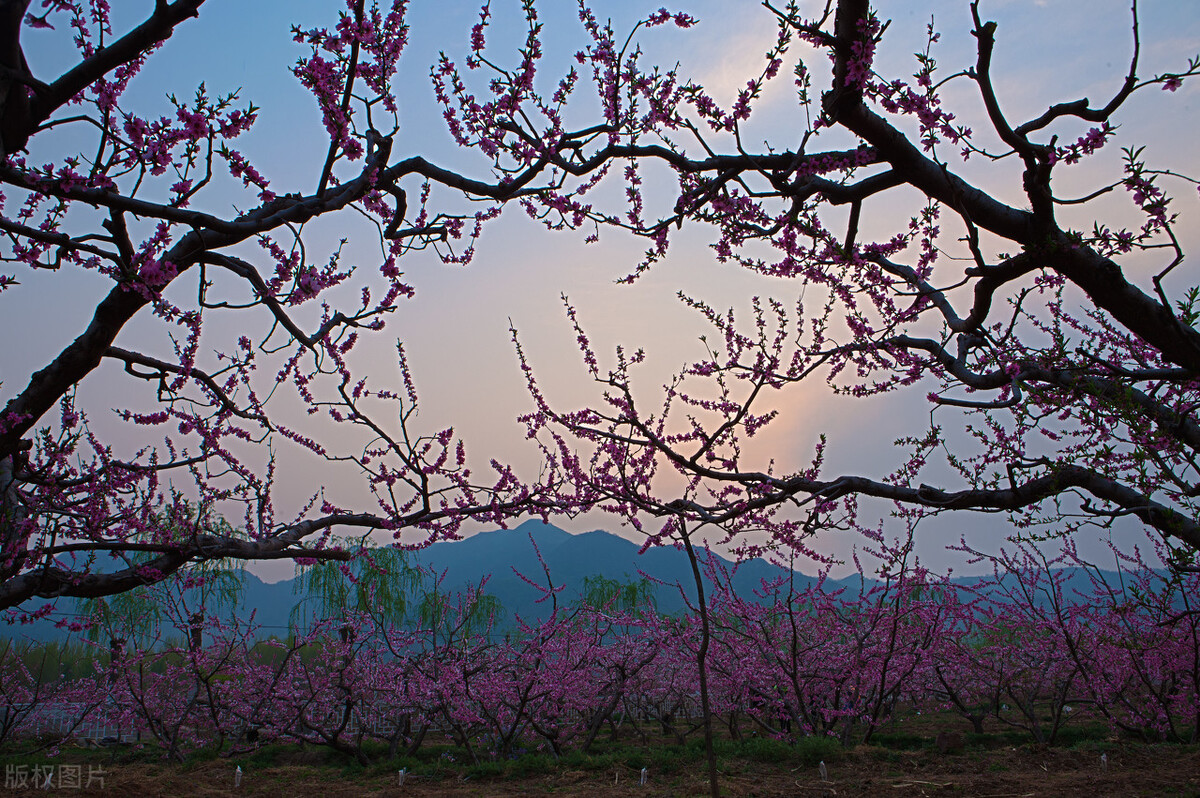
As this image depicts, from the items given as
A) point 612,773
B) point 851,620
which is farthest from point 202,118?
point 851,620

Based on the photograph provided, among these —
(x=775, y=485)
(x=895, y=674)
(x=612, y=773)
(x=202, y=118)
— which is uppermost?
(x=202, y=118)

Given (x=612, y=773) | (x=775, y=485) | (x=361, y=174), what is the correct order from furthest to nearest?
(x=612, y=773)
(x=775, y=485)
(x=361, y=174)

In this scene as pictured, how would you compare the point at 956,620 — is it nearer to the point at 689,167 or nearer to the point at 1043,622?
the point at 1043,622

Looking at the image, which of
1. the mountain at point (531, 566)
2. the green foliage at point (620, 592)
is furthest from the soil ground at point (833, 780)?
the mountain at point (531, 566)

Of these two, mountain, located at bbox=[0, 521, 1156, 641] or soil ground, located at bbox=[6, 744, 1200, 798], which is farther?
mountain, located at bbox=[0, 521, 1156, 641]

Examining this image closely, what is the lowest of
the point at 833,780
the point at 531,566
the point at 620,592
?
the point at 833,780

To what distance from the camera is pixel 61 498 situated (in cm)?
599

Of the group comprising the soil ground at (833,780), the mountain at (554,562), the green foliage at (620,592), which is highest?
the mountain at (554,562)

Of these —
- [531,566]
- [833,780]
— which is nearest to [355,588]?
[833,780]

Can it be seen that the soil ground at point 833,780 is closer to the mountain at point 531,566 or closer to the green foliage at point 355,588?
the green foliage at point 355,588

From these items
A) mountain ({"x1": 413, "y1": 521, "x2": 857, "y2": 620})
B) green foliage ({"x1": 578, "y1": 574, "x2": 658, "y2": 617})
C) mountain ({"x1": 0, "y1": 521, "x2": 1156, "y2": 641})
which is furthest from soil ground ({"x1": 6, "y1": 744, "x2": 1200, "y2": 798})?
mountain ({"x1": 413, "y1": 521, "x2": 857, "y2": 620})

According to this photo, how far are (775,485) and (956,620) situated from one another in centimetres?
658

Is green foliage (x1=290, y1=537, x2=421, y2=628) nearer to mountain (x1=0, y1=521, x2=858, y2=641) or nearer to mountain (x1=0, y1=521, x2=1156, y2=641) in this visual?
mountain (x1=0, y1=521, x2=1156, y2=641)

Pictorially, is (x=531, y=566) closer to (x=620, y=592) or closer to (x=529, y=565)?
(x=529, y=565)
